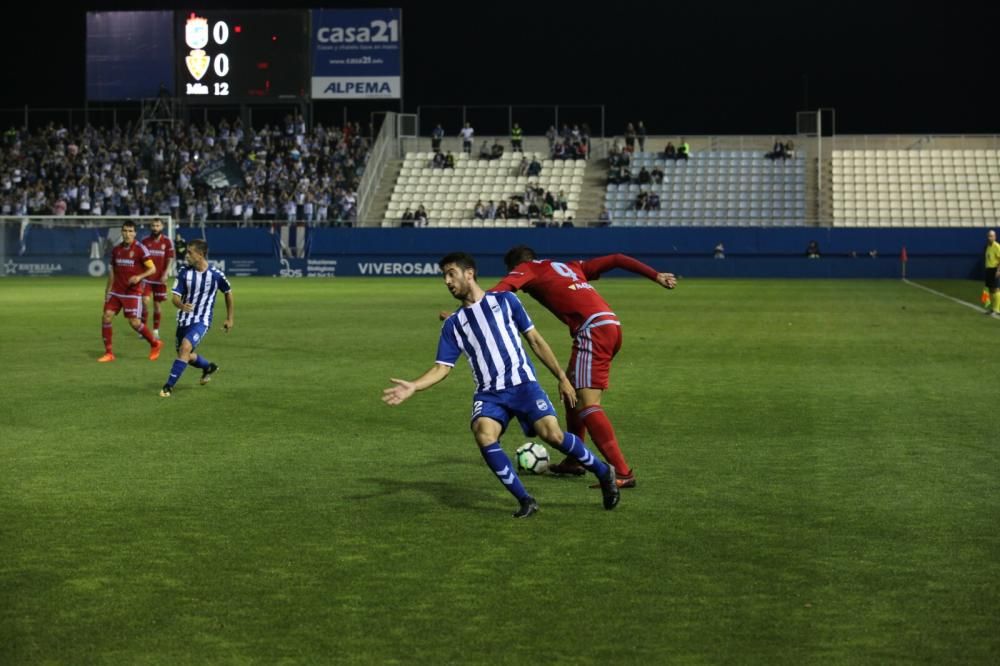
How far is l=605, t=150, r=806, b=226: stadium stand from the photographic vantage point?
59562 mm

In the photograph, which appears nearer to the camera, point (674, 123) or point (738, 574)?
point (738, 574)

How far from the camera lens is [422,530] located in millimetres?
8438

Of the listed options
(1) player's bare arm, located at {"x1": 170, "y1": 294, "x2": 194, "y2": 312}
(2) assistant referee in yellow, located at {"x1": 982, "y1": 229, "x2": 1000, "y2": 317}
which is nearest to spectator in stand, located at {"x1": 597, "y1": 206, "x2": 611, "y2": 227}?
(2) assistant referee in yellow, located at {"x1": 982, "y1": 229, "x2": 1000, "y2": 317}

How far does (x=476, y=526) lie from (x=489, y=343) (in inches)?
44.9

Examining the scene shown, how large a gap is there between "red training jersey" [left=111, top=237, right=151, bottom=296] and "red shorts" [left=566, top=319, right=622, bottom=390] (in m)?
12.2

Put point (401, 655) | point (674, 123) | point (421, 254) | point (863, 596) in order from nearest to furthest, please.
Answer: point (401, 655) → point (863, 596) → point (421, 254) → point (674, 123)

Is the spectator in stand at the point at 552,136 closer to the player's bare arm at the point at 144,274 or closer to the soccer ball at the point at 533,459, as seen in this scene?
the player's bare arm at the point at 144,274

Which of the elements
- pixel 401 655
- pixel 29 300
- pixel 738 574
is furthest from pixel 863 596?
pixel 29 300

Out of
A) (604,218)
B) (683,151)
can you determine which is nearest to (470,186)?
(604,218)

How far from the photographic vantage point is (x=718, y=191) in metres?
61.2

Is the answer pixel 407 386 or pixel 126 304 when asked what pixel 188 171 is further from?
pixel 407 386

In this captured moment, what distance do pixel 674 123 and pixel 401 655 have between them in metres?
69.5

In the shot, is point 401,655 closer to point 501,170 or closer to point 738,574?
point 738,574

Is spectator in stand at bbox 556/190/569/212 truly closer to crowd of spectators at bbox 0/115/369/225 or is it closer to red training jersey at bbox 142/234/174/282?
crowd of spectators at bbox 0/115/369/225
